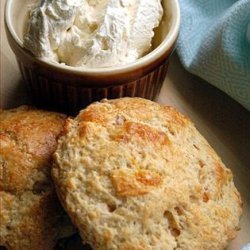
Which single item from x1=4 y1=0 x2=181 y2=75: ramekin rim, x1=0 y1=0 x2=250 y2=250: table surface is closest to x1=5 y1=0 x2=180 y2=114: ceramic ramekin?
x1=4 y1=0 x2=181 y2=75: ramekin rim

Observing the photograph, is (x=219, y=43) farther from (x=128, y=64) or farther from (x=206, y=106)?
(x=128, y=64)

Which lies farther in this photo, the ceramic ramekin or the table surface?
the table surface

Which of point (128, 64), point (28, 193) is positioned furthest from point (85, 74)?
point (28, 193)

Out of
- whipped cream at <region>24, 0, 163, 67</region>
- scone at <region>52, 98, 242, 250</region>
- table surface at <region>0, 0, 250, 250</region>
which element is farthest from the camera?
table surface at <region>0, 0, 250, 250</region>

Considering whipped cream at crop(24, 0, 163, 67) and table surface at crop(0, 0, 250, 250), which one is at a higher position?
whipped cream at crop(24, 0, 163, 67)

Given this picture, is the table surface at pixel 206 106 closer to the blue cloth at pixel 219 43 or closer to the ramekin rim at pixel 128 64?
the blue cloth at pixel 219 43

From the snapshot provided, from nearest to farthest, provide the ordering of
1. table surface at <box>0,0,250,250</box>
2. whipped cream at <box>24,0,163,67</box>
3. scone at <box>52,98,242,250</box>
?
scone at <box>52,98,242,250</box> < whipped cream at <box>24,0,163,67</box> < table surface at <box>0,0,250,250</box>

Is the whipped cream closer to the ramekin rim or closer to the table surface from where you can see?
the ramekin rim

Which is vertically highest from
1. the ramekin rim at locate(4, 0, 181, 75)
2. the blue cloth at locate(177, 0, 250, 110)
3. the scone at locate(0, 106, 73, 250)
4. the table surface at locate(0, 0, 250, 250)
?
the ramekin rim at locate(4, 0, 181, 75)
